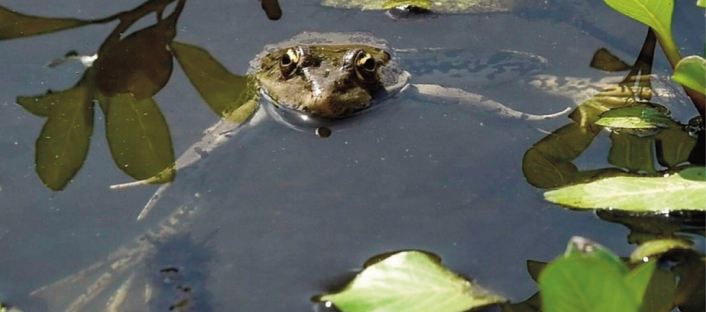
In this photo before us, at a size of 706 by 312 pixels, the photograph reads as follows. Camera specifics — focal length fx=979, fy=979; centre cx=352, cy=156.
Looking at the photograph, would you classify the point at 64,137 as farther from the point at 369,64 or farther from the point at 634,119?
the point at 634,119

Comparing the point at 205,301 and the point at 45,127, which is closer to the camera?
the point at 205,301

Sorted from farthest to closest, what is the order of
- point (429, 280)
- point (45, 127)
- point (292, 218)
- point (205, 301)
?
point (45, 127) < point (292, 218) < point (205, 301) < point (429, 280)

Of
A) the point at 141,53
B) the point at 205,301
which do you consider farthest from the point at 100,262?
the point at 141,53

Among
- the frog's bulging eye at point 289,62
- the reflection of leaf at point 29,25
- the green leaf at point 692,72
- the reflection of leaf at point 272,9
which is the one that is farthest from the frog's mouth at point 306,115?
the green leaf at point 692,72

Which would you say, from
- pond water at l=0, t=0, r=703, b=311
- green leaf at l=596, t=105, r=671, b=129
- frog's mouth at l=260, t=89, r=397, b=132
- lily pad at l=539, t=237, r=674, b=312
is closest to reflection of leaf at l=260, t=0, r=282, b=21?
pond water at l=0, t=0, r=703, b=311

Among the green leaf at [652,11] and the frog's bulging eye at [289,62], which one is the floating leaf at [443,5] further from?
the green leaf at [652,11]

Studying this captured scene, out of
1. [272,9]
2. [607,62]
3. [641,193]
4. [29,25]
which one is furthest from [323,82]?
[641,193]

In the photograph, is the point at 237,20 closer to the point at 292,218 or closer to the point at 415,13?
the point at 415,13
